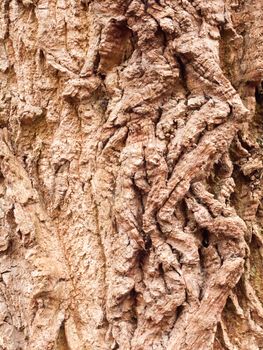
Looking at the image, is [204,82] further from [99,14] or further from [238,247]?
[238,247]

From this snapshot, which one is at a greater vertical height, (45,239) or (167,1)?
A: (167,1)

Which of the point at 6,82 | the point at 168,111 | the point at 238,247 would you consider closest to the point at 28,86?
the point at 6,82

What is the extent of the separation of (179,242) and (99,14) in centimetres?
83

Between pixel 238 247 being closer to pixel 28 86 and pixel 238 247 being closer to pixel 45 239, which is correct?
pixel 45 239

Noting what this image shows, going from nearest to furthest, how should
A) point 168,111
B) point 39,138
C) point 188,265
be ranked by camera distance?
point 188,265
point 168,111
point 39,138

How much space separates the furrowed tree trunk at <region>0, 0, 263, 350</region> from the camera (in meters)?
1.48

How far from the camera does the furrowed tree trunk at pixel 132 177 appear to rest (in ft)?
4.84

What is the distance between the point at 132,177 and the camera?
152 centimetres

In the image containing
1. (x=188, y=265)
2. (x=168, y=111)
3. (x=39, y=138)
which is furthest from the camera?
(x=39, y=138)

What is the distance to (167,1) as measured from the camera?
1.54 m

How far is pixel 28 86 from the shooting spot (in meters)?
1.71

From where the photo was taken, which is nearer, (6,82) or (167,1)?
(167,1)

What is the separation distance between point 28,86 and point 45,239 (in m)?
0.57

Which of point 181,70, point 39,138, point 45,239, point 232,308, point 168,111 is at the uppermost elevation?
point 181,70
